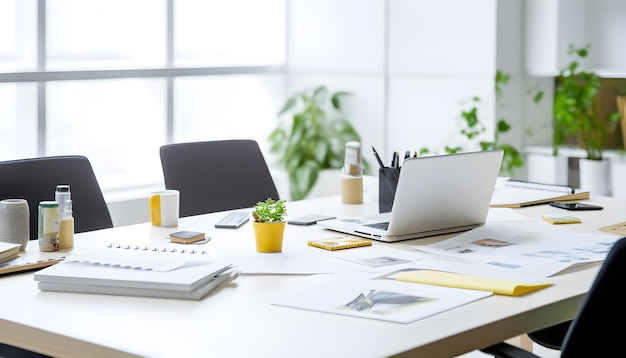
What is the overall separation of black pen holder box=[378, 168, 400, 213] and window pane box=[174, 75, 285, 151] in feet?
8.37

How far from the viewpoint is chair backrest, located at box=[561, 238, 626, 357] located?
1515 millimetres

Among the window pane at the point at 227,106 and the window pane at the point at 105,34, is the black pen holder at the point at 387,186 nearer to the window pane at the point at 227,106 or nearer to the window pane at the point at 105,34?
the window pane at the point at 105,34

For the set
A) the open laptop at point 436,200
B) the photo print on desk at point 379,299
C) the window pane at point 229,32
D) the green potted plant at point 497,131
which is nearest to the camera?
the photo print on desk at point 379,299

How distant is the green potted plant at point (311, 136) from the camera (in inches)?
212

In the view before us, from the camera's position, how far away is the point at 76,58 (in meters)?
4.62

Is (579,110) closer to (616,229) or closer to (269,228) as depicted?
(616,229)

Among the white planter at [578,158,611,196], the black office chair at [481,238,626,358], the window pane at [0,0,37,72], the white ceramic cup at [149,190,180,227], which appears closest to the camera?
the black office chair at [481,238,626,358]

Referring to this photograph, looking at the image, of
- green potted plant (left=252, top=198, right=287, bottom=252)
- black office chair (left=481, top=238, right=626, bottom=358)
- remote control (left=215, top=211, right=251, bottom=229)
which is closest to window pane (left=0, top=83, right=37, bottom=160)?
remote control (left=215, top=211, right=251, bottom=229)

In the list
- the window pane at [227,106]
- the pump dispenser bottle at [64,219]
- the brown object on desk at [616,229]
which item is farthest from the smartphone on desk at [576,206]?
the window pane at [227,106]

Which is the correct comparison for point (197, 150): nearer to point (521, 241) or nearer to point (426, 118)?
point (521, 241)

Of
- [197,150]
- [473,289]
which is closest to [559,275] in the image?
[473,289]

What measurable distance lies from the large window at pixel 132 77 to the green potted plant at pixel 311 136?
0.74 feet

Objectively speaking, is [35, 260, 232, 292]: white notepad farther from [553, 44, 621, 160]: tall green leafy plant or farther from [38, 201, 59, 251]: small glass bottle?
[553, 44, 621, 160]: tall green leafy plant

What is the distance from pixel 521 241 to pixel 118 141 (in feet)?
9.62
